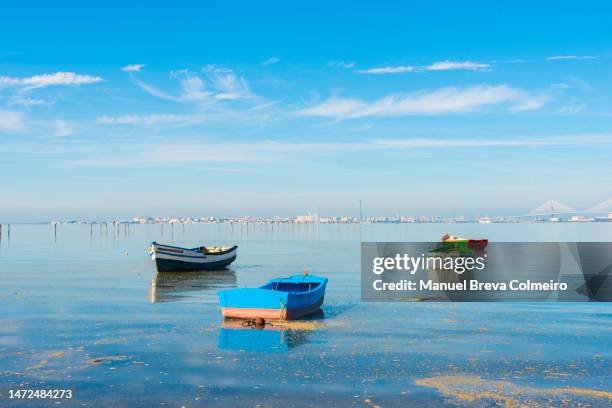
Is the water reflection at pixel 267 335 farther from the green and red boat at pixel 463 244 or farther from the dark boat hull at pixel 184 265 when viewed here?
the green and red boat at pixel 463 244

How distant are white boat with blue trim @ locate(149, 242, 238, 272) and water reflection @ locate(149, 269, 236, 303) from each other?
0.86m

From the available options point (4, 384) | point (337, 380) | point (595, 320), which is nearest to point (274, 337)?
point (337, 380)

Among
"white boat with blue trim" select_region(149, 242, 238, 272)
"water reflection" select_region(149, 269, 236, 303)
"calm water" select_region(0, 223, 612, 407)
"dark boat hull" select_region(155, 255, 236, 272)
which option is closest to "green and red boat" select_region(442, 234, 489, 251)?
"white boat with blue trim" select_region(149, 242, 238, 272)

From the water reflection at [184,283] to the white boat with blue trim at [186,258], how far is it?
0.86 metres

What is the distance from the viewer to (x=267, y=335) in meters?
25.8

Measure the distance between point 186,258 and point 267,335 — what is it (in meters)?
34.5

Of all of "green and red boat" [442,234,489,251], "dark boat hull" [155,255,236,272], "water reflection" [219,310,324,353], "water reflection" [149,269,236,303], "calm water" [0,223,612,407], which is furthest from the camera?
"green and red boat" [442,234,489,251]

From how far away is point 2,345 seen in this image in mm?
22797

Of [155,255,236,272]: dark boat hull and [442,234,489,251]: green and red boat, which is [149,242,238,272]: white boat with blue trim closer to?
[155,255,236,272]: dark boat hull

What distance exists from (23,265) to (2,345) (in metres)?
46.3

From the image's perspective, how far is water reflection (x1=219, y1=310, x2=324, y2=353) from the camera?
76.3ft

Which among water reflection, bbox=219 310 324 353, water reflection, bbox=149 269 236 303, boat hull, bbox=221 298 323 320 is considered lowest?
water reflection, bbox=149 269 236 303

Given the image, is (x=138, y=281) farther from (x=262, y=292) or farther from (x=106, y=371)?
(x=106, y=371)

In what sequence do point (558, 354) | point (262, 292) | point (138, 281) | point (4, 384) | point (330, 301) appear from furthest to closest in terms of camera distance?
1. point (138, 281)
2. point (330, 301)
3. point (262, 292)
4. point (558, 354)
5. point (4, 384)
